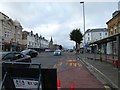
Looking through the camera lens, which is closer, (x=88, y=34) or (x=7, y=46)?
(x=7, y=46)

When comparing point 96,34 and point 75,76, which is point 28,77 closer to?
point 75,76

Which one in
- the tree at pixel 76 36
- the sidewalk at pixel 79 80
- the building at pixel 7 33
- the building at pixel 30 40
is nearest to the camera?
the sidewalk at pixel 79 80

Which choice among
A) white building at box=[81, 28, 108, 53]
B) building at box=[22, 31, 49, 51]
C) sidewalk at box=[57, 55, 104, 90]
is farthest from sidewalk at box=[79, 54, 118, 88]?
white building at box=[81, 28, 108, 53]

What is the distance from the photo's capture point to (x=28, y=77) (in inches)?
248

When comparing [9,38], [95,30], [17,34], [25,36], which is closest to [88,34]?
[95,30]

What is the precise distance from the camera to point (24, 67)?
247 inches

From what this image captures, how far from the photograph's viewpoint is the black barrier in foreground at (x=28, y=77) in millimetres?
6210

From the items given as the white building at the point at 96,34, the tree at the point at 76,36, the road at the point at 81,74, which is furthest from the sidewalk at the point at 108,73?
the white building at the point at 96,34

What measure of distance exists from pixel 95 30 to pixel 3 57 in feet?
344

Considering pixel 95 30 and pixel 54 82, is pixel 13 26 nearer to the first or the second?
pixel 95 30

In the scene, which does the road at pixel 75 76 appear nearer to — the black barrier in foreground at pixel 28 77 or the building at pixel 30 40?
the black barrier in foreground at pixel 28 77

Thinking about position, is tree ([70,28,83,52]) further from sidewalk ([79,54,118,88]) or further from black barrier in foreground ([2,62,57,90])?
black barrier in foreground ([2,62,57,90])

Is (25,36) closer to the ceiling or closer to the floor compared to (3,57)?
closer to the ceiling

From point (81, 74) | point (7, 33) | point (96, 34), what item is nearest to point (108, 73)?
point (81, 74)
